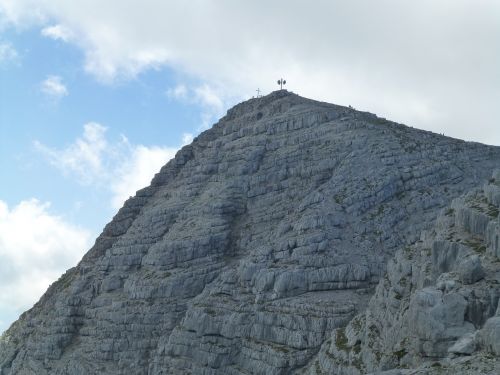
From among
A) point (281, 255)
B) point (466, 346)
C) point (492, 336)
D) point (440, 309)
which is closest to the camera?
point (492, 336)

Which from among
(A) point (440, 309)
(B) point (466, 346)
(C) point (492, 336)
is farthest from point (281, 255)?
(C) point (492, 336)

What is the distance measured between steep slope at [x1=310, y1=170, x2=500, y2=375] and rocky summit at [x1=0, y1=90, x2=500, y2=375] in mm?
192

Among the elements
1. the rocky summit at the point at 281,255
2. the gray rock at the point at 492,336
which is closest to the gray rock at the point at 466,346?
the gray rock at the point at 492,336

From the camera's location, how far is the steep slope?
1164 inches

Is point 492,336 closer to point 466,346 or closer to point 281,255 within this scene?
point 466,346

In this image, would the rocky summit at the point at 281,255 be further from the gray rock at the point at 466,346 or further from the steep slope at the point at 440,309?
the gray rock at the point at 466,346

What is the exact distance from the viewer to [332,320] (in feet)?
200

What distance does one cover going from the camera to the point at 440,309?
3531cm

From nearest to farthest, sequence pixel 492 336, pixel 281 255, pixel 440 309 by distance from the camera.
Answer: pixel 492 336
pixel 440 309
pixel 281 255

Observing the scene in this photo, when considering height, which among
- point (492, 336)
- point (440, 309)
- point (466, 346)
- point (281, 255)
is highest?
point (281, 255)

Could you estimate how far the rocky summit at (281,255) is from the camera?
48.3 m

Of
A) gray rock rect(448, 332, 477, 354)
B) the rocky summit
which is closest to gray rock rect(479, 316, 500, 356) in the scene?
gray rock rect(448, 332, 477, 354)

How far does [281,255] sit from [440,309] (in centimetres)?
3709

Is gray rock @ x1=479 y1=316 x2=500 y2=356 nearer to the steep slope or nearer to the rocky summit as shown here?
the steep slope
